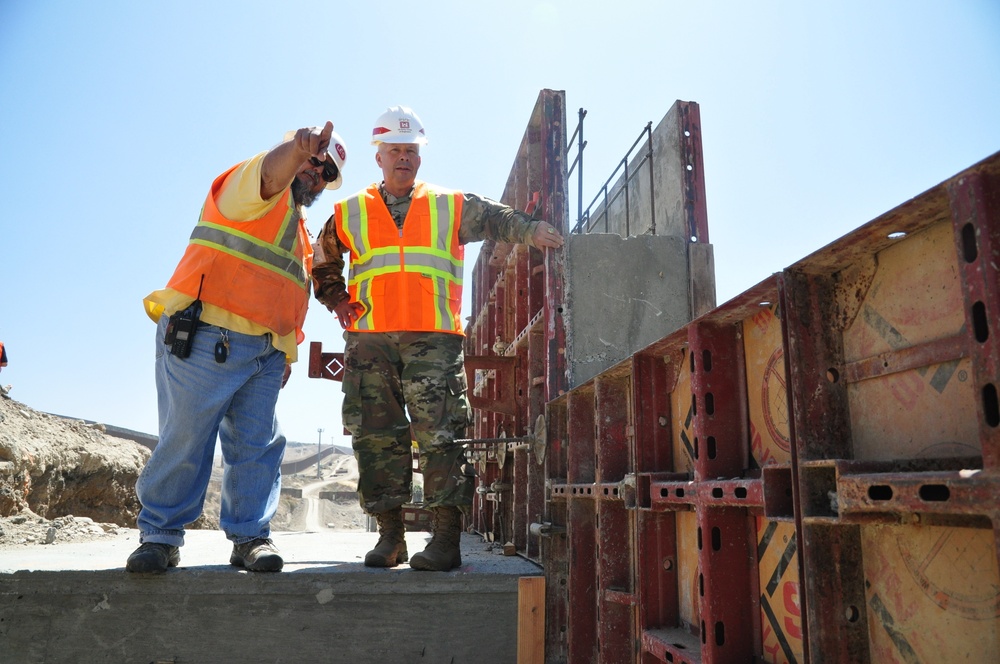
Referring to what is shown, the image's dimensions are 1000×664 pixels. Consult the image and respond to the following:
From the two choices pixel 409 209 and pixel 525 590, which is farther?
pixel 409 209

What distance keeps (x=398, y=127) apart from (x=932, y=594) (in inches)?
131

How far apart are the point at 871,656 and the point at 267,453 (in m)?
2.99

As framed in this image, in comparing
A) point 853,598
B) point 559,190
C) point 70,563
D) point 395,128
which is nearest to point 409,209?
point 395,128

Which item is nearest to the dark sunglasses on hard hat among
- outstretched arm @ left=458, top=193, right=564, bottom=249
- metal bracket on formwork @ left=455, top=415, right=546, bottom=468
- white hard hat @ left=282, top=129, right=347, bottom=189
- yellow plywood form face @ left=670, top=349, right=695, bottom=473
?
white hard hat @ left=282, top=129, right=347, bottom=189

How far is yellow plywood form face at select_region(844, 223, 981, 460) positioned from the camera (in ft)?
4.69

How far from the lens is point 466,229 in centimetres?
403

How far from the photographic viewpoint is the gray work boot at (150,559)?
3.29 metres

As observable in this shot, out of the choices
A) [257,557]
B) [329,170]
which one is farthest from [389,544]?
[329,170]

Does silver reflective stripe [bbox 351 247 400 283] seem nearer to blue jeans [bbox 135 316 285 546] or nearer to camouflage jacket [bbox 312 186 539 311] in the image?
camouflage jacket [bbox 312 186 539 311]

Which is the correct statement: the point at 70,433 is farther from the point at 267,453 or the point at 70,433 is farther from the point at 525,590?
the point at 525,590

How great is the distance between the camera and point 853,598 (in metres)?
1.64

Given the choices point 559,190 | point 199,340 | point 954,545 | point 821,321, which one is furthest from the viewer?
point 559,190

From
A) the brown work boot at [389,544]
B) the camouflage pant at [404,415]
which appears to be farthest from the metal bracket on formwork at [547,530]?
the brown work boot at [389,544]

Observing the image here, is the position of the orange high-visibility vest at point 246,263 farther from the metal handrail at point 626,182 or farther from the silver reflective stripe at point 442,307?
the metal handrail at point 626,182
